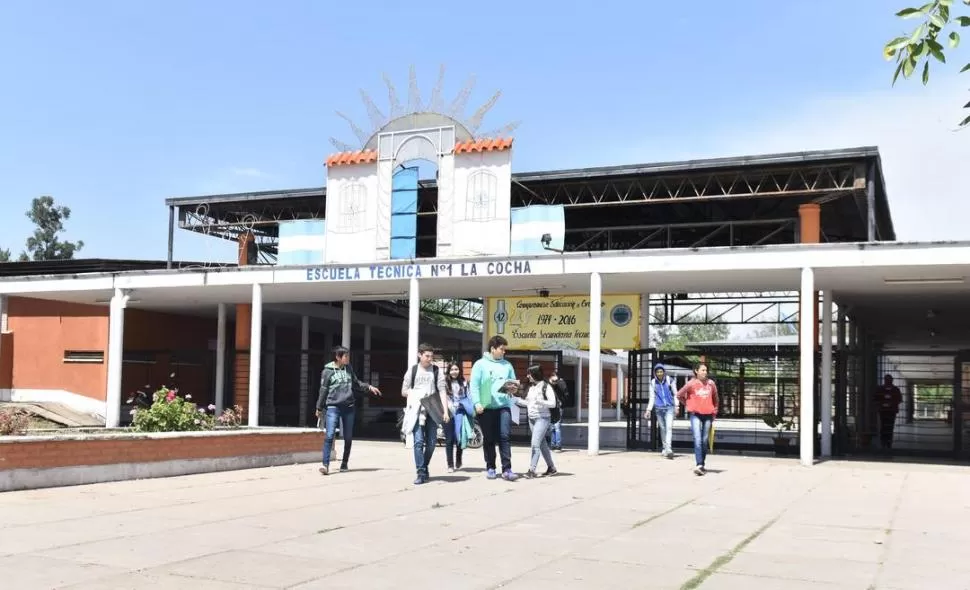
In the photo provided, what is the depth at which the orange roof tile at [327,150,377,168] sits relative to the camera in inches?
861

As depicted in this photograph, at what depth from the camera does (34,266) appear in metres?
28.4

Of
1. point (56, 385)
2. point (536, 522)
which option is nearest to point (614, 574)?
point (536, 522)

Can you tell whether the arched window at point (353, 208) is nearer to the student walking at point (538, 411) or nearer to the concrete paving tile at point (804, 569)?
the student walking at point (538, 411)

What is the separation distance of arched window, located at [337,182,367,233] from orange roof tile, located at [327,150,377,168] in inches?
19.9

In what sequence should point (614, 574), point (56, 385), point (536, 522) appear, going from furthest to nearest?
point (56, 385) → point (536, 522) → point (614, 574)

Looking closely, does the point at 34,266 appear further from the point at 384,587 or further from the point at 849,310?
the point at 384,587

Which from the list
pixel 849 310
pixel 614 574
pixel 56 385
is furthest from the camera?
pixel 56 385

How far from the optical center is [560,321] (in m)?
20.4

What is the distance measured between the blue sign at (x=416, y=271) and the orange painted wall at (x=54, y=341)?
9.81m

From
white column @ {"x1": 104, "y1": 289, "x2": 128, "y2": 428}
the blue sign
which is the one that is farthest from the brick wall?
white column @ {"x1": 104, "y1": 289, "x2": 128, "y2": 428}

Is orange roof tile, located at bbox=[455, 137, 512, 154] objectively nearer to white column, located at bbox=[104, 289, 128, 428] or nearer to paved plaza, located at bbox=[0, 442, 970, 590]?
white column, located at bbox=[104, 289, 128, 428]

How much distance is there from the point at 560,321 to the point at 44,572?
1498cm

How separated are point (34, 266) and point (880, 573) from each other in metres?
27.0

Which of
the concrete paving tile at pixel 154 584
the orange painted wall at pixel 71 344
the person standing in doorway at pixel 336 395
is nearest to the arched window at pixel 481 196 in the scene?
the person standing in doorway at pixel 336 395
